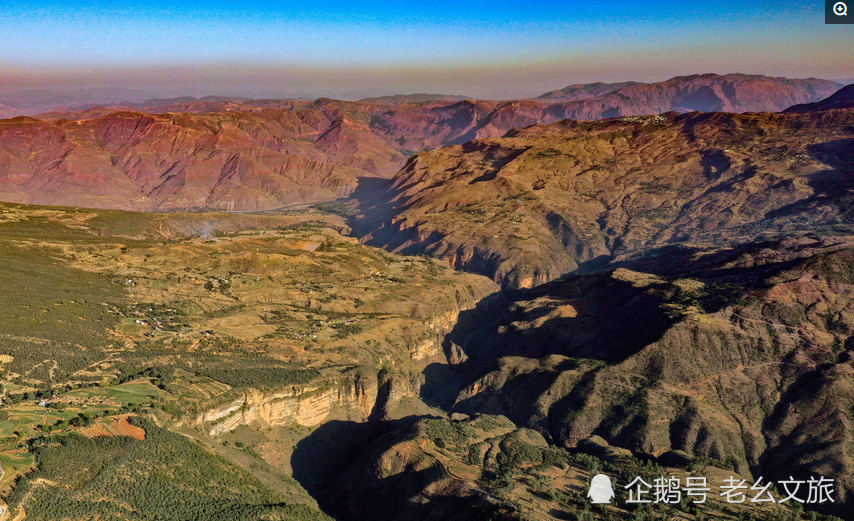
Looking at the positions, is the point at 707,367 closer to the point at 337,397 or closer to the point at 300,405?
the point at 337,397

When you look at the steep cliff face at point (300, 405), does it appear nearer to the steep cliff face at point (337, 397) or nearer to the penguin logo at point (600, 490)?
the steep cliff face at point (337, 397)

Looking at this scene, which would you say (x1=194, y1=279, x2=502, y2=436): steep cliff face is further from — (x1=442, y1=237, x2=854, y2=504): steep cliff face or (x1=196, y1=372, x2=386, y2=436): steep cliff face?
(x1=442, y1=237, x2=854, y2=504): steep cliff face

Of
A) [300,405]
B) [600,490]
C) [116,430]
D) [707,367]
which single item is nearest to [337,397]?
[300,405]

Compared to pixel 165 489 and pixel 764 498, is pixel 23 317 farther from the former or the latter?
pixel 764 498

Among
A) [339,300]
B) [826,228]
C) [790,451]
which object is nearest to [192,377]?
[339,300]

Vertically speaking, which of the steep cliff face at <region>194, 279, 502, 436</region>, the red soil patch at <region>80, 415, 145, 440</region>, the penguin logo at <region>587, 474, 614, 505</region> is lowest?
the penguin logo at <region>587, 474, 614, 505</region>

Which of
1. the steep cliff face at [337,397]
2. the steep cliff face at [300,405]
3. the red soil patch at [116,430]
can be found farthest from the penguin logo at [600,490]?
the red soil patch at [116,430]

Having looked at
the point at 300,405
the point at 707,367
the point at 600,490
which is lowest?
the point at 600,490

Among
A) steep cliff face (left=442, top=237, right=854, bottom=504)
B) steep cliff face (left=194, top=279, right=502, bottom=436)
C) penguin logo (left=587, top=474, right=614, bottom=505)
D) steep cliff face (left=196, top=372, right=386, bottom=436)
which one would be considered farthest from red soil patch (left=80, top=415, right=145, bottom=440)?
steep cliff face (left=442, top=237, right=854, bottom=504)
